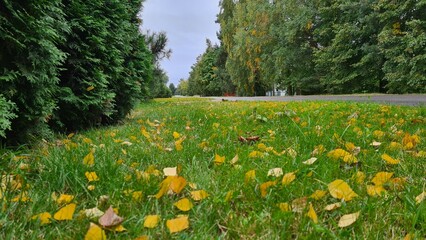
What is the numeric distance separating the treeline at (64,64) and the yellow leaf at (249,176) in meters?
1.45

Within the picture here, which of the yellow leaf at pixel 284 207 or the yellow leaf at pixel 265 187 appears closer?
the yellow leaf at pixel 284 207

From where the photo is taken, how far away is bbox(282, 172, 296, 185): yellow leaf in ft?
4.34

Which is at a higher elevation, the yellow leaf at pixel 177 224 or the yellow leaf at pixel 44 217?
the yellow leaf at pixel 44 217

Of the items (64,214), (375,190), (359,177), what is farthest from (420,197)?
(64,214)

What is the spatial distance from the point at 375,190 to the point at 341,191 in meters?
0.17

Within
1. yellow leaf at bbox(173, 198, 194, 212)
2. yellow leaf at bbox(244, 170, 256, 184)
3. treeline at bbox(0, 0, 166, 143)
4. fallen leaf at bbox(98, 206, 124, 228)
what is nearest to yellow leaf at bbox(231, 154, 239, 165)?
yellow leaf at bbox(244, 170, 256, 184)

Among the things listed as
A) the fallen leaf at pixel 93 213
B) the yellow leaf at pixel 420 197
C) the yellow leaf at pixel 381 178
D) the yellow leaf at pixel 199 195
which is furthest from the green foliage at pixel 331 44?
the fallen leaf at pixel 93 213

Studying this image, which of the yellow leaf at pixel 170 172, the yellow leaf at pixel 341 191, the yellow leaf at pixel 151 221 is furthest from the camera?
the yellow leaf at pixel 170 172

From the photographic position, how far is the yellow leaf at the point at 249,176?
1.37m

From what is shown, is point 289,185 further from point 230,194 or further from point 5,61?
point 5,61

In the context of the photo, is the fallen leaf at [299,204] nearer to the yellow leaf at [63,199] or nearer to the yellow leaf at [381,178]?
the yellow leaf at [381,178]

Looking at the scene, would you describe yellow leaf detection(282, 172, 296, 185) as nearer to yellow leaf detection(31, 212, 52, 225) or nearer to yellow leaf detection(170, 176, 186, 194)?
yellow leaf detection(170, 176, 186, 194)

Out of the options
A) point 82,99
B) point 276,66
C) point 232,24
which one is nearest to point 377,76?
point 276,66

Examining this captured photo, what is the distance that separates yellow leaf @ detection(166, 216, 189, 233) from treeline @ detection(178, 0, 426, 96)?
14468mm
